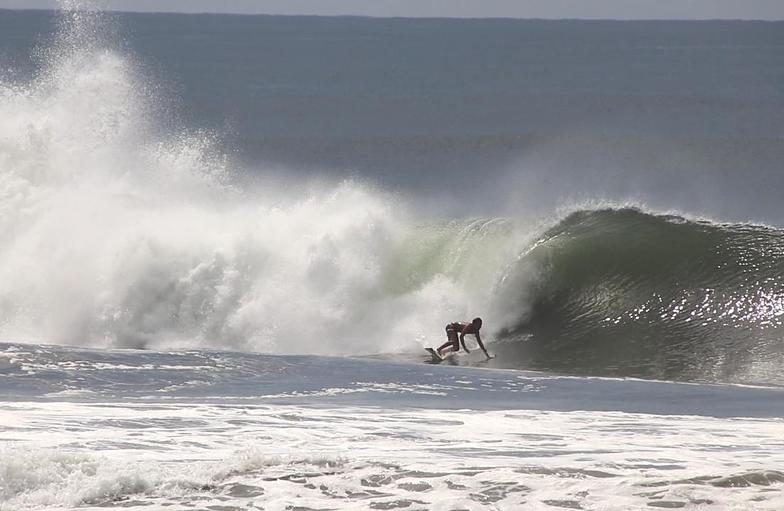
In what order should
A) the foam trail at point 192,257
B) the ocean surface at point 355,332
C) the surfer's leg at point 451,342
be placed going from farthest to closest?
the foam trail at point 192,257
the surfer's leg at point 451,342
the ocean surface at point 355,332

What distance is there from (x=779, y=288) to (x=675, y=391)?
5.21 meters

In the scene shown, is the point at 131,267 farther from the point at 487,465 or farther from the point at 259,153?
the point at 259,153

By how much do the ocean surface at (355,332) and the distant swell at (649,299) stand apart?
5 cm

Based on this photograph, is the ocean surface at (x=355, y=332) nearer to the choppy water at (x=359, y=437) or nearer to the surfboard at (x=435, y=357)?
the choppy water at (x=359, y=437)

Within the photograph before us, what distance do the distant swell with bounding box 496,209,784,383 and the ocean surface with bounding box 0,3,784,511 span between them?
0.18ft

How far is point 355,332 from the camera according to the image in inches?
794

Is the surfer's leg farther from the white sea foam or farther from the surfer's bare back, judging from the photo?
the white sea foam

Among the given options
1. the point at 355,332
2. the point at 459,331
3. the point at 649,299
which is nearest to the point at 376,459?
the point at 459,331

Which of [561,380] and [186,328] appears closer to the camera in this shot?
[561,380]

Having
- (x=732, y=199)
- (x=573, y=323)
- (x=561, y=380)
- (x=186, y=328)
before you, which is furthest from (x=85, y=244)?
(x=732, y=199)

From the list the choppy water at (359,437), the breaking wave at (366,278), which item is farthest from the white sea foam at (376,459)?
the breaking wave at (366,278)

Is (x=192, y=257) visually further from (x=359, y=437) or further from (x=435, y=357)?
(x=359, y=437)

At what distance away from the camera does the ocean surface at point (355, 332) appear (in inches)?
397

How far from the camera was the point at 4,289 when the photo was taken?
22344 millimetres
